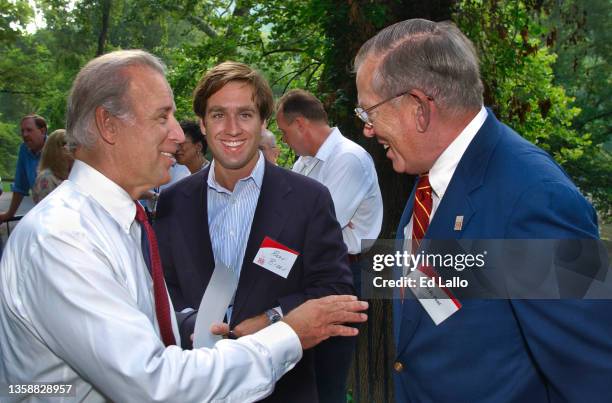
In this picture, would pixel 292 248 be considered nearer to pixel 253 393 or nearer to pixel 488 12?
pixel 253 393

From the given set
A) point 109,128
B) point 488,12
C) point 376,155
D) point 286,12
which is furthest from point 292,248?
point 286,12

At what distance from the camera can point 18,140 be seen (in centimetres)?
3097

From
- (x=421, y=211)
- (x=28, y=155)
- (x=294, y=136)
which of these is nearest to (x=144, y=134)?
(x=421, y=211)

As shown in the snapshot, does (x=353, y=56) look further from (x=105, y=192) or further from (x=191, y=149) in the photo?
(x=105, y=192)

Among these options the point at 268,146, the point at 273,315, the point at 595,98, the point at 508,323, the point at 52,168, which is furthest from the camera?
the point at 595,98

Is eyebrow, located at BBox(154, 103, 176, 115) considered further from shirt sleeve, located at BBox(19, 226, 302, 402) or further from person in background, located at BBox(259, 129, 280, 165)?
person in background, located at BBox(259, 129, 280, 165)

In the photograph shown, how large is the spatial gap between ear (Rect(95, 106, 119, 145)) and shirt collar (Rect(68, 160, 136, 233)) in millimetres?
105

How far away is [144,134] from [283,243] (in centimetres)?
94

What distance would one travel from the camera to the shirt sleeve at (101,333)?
1617mm

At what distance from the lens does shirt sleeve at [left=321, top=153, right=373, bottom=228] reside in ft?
15.5

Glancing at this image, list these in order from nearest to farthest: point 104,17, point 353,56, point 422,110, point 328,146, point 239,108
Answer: point 422,110 → point 239,108 → point 328,146 → point 353,56 → point 104,17

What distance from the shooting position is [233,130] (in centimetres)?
318

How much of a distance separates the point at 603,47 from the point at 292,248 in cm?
2411

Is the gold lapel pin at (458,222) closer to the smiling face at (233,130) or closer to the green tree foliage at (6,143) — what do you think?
the smiling face at (233,130)
